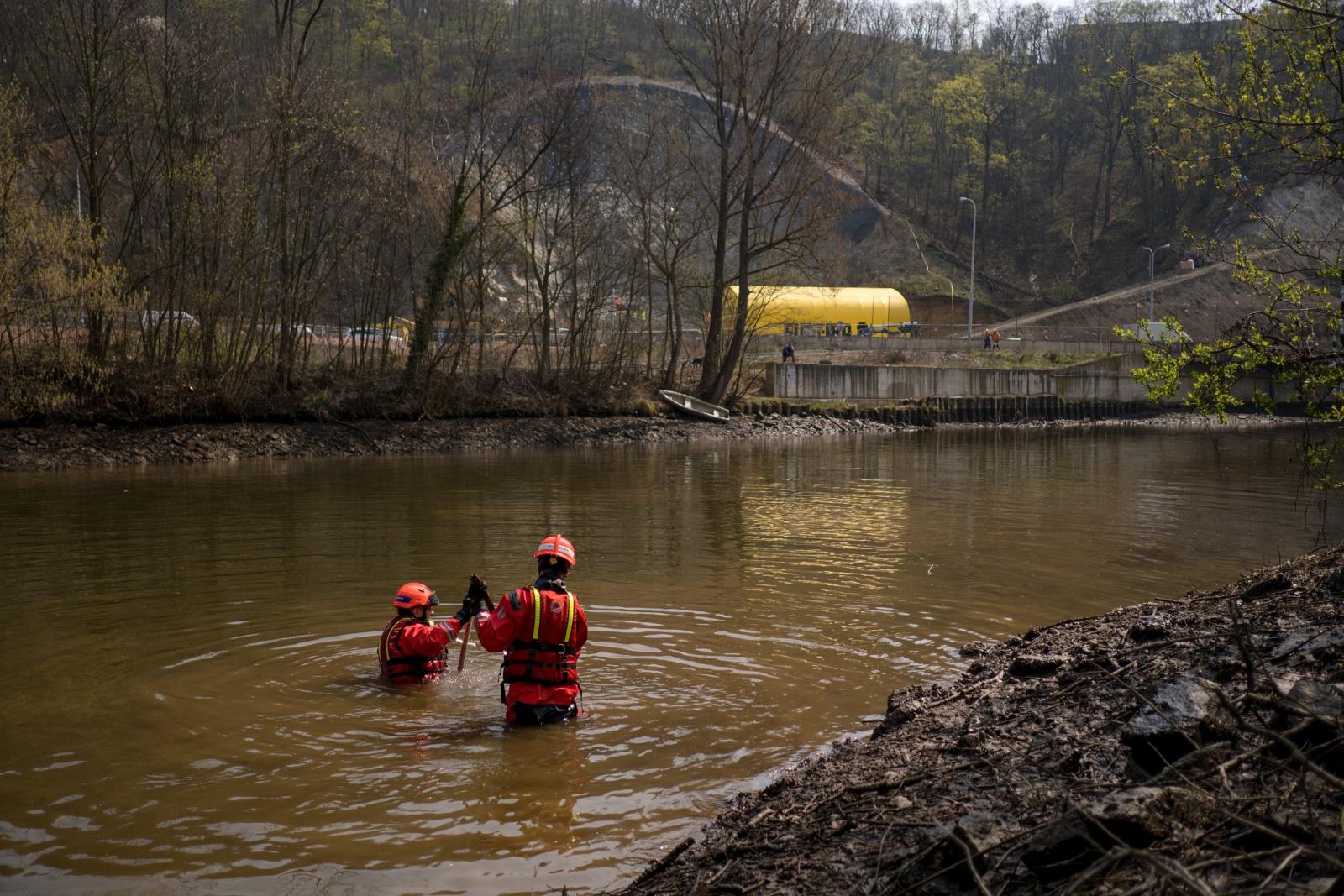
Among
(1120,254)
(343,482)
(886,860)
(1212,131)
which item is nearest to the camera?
(886,860)

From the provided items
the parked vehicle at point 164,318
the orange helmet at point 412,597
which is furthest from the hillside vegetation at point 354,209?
the orange helmet at point 412,597

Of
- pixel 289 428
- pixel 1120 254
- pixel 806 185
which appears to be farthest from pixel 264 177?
pixel 1120 254

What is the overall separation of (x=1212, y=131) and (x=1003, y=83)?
129933 millimetres

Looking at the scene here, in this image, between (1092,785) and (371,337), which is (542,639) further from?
(371,337)

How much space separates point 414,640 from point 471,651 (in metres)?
1.82

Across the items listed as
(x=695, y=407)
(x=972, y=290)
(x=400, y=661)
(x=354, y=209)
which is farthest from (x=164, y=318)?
(x=972, y=290)

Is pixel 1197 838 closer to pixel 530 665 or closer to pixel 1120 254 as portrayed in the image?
pixel 530 665

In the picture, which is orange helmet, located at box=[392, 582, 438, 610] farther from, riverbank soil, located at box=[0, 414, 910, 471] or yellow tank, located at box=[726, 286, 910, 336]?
yellow tank, located at box=[726, 286, 910, 336]

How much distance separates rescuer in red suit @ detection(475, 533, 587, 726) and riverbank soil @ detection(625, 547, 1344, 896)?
2006 millimetres

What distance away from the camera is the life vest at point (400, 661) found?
993 centimetres

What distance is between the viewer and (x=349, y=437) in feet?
114

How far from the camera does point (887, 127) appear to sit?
12738 cm

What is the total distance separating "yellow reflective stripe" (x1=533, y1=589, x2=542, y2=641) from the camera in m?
8.24

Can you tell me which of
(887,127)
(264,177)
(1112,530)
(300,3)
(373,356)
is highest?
(887,127)
